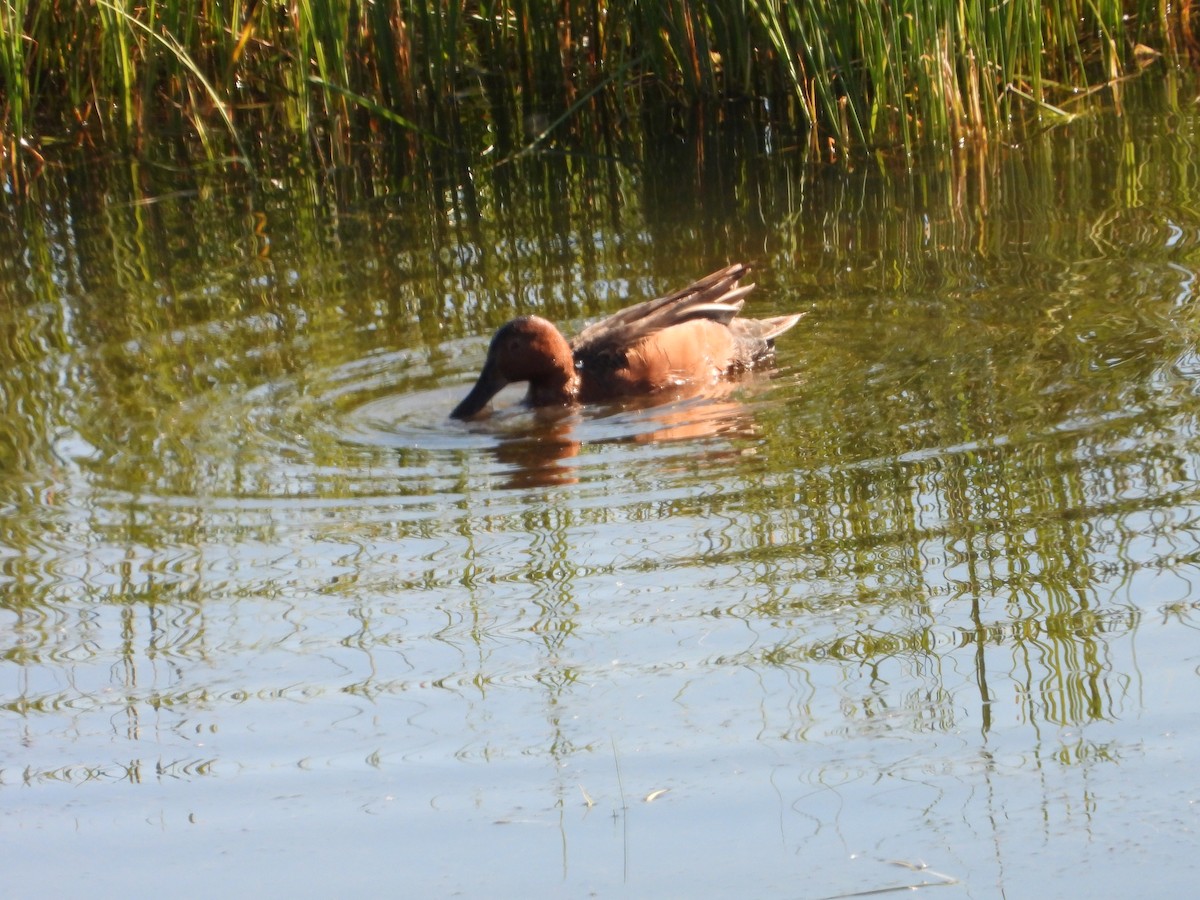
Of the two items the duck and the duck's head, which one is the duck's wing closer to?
the duck

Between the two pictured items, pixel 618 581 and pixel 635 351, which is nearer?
pixel 618 581

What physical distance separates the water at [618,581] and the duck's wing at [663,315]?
1.13 ft

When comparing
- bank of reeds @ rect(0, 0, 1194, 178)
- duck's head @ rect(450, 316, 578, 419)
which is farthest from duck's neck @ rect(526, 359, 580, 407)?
bank of reeds @ rect(0, 0, 1194, 178)

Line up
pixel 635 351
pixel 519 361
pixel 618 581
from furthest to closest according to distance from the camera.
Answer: pixel 635 351 → pixel 519 361 → pixel 618 581

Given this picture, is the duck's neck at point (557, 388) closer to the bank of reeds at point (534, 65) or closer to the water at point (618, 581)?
the water at point (618, 581)

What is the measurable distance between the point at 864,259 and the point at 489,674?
468 cm

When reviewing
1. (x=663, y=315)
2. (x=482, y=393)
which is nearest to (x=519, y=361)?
(x=482, y=393)

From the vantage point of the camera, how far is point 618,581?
4566mm

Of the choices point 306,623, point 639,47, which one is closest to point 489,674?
point 306,623

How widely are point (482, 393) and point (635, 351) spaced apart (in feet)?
2.07

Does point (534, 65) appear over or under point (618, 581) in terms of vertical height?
over

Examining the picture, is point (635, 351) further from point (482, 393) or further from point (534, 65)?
point (534, 65)

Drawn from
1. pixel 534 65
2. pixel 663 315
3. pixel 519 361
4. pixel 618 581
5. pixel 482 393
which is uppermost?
pixel 534 65

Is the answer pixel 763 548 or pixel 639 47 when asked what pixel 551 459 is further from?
pixel 639 47
